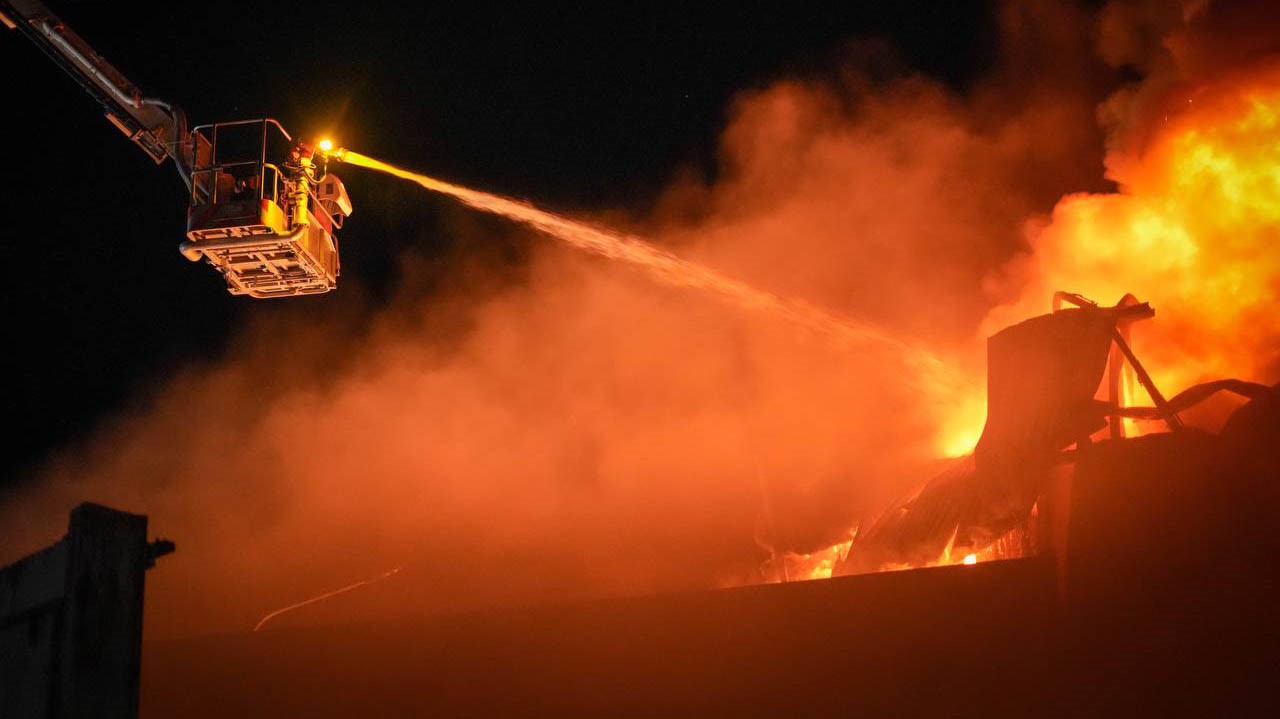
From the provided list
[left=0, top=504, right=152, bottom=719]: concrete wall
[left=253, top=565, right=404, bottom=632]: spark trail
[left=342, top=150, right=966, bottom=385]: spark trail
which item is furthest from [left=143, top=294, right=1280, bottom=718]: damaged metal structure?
[left=342, top=150, right=966, bottom=385]: spark trail

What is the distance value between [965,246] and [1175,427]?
186 inches

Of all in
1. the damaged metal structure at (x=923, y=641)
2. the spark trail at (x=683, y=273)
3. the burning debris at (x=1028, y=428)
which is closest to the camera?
the damaged metal structure at (x=923, y=641)

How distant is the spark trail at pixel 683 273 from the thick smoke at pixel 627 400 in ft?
0.49

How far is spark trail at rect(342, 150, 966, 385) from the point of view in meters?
10.2

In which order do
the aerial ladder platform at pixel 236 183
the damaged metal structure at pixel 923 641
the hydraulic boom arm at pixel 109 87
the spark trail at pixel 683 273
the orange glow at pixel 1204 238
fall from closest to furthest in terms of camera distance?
the damaged metal structure at pixel 923 641, the aerial ladder platform at pixel 236 183, the hydraulic boom arm at pixel 109 87, the orange glow at pixel 1204 238, the spark trail at pixel 683 273

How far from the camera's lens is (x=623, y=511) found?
1033cm

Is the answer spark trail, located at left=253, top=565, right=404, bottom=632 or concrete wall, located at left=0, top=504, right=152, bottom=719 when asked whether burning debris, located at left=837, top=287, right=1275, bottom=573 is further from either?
spark trail, located at left=253, top=565, right=404, bottom=632

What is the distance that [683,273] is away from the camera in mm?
10766

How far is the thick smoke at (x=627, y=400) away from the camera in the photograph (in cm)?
959

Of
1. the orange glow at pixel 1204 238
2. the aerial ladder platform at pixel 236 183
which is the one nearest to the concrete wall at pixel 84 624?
the aerial ladder platform at pixel 236 183

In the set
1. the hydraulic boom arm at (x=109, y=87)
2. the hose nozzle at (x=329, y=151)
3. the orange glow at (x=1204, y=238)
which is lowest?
the orange glow at (x=1204, y=238)

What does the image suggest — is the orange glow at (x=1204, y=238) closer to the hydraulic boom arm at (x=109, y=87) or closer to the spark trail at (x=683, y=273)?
the spark trail at (x=683, y=273)

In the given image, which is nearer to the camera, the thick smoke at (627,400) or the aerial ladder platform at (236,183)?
the aerial ladder platform at (236,183)

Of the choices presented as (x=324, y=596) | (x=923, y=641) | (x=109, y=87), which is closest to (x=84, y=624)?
(x=923, y=641)
